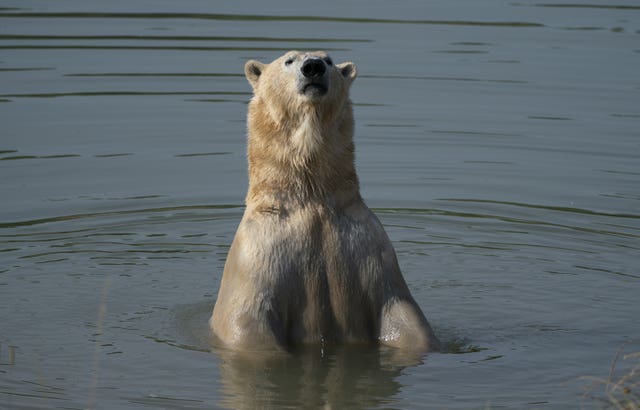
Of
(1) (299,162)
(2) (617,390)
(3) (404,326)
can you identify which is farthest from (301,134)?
(2) (617,390)

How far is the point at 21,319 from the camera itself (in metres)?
8.63

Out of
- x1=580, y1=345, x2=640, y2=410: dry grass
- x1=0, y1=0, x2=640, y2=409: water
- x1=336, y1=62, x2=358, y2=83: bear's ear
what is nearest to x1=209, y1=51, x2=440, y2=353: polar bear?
x1=0, y1=0, x2=640, y2=409: water

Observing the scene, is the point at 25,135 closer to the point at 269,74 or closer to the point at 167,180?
the point at 167,180

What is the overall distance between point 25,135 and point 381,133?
3.48m

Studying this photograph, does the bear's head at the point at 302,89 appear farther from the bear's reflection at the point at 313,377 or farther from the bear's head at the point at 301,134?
the bear's reflection at the point at 313,377

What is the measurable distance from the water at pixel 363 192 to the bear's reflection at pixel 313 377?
0.05 feet

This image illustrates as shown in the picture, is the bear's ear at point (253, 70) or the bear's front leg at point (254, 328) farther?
the bear's ear at point (253, 70)

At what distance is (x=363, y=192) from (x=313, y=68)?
454cm

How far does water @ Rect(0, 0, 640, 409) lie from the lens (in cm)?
764

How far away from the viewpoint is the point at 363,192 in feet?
39.9

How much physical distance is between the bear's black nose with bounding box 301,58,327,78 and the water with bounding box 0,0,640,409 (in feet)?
5.06

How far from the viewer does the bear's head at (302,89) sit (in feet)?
25.2

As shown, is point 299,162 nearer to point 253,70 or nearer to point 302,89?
point 302,89

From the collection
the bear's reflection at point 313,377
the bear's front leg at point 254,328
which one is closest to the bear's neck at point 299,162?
the bear's front leg at point 254,328
